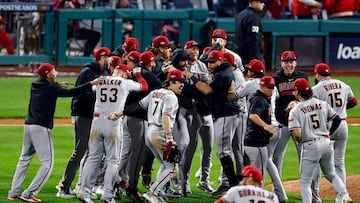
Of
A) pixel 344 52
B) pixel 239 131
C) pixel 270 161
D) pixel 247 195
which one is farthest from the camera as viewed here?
pixel 344 52

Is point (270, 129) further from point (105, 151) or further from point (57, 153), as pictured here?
point (57, 153)

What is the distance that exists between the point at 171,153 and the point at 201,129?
1.57m

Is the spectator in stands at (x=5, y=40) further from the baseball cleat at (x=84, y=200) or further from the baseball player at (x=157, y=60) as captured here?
the baseball cleat at (x=84, y=200)

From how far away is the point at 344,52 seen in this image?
25.7 meters

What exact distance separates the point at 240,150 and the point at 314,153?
1.72 metres

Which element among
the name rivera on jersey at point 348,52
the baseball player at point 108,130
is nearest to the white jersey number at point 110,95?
the baseball player at point 108,130

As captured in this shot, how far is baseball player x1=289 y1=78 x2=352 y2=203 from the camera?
39.9 ft

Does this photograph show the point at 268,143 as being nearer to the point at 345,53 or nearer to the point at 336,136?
the point at 336,136

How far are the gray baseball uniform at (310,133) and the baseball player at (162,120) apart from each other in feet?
4.42

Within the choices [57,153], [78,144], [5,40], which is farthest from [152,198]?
[5,40]

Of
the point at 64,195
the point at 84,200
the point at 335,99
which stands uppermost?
the point at 335,99

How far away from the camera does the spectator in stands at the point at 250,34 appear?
16.3m

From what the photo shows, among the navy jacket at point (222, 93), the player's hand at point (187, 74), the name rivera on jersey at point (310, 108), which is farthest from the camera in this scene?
the player's hand at point (187, 74)

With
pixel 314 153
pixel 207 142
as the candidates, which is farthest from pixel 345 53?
pixel 314 153
